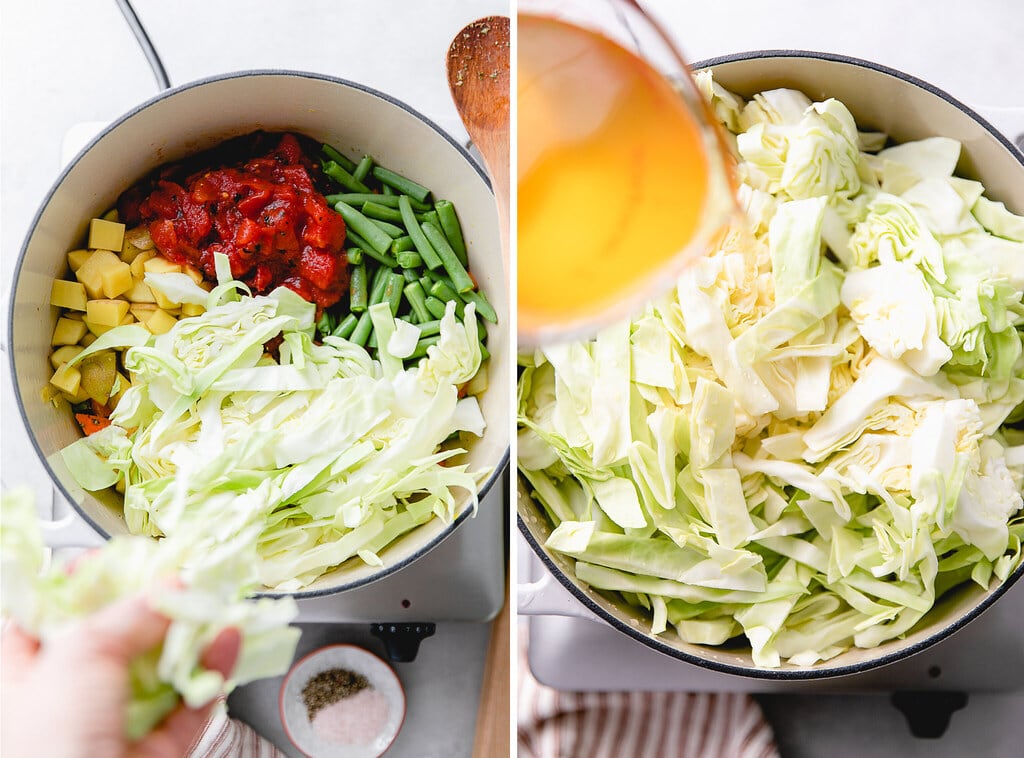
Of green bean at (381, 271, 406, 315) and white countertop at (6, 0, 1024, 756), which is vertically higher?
white countertop at (6, 0, 1024, 756)

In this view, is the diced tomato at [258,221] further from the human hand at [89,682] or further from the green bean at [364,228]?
the human hand at [89,682]

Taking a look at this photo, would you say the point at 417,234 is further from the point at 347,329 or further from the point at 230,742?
the point at 230,742

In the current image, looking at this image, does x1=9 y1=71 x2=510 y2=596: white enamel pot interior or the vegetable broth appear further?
x1=9 y1=71 x2=510 y2=596: white enamel pot interior

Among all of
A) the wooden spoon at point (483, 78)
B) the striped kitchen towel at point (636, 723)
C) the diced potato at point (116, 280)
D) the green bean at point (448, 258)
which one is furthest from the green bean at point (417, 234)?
the striped kitchen towel at point (636, 723)

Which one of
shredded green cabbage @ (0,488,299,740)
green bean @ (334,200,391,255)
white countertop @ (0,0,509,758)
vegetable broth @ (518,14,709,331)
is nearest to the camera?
shredded green cabbage @ (0,488,299,740)

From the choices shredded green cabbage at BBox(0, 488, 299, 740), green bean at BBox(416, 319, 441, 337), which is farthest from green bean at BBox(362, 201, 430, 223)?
shredded green cabbage at BBox(0, 488, 299, 740)

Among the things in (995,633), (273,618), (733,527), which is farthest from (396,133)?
(995,633)

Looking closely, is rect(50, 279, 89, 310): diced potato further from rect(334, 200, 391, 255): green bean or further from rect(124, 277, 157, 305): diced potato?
rect(334, 200, 391, 255): green bean

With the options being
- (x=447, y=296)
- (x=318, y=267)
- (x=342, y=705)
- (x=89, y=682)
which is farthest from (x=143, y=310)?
(x=89, y=682)
